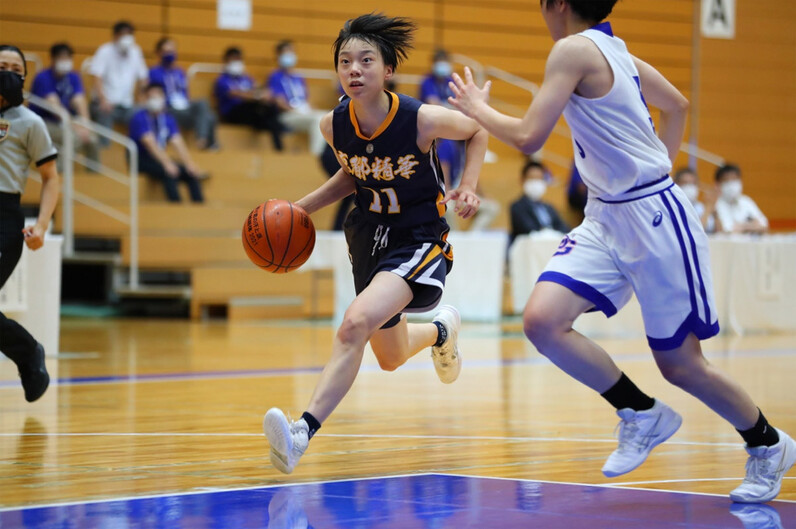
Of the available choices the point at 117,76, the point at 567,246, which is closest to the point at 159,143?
the point at 117,76

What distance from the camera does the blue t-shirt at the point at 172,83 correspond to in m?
13.3

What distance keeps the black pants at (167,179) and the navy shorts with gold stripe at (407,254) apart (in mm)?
8579

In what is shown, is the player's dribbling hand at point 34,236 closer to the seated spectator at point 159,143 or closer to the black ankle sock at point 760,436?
the black ankle sock at point 760,436

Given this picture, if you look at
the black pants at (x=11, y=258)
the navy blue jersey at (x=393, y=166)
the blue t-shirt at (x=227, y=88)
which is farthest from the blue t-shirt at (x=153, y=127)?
the navy blue jersey at (x=393, y=166)

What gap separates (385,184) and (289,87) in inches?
406

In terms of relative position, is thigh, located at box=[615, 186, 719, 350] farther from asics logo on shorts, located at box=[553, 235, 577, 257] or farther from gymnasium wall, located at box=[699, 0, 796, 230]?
gymnasium wall, located at box=[699, 0, 796, 230]

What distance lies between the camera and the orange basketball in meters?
4.47

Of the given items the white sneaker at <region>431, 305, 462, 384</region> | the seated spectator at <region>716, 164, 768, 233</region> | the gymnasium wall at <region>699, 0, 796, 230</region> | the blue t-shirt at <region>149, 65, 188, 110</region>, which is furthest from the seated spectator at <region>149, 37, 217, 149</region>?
the gymnasium wall at <region>699, 0, 796, 230</region>

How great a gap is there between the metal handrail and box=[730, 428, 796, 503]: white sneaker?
9.21 m

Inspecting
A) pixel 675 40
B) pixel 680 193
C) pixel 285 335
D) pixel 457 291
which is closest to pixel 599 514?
pixel 680 193

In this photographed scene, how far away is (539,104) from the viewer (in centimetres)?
349

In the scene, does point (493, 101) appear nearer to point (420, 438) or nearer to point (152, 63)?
point (152, 63)

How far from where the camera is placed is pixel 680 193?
369 cm

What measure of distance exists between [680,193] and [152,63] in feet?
38.4
